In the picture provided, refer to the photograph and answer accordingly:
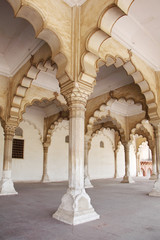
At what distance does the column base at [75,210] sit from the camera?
12.0 feet

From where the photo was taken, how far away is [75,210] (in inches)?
146

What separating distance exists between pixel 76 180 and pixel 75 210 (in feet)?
1.79

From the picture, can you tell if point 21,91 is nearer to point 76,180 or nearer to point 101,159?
point 76,180

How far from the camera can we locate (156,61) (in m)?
7.26

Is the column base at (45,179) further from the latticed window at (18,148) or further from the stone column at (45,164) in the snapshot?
the latticed window at (18,148)

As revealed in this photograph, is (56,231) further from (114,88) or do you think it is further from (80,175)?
(114,88)

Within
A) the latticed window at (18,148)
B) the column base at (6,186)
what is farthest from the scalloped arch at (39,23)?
the latticed window at (18,148)

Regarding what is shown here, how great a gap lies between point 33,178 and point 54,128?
3.61 m

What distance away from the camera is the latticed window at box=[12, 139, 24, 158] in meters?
12.9

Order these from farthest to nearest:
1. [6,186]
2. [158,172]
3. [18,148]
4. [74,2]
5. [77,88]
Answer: [18,148], [6,186], [158,172], [74,2], [77,88]

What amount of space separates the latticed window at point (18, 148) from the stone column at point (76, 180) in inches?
376

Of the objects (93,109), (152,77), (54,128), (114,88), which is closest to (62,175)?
(54,128)

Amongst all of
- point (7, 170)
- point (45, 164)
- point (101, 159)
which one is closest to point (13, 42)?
point (7, 170)

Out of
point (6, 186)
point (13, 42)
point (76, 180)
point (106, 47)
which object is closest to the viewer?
point (76, 180)
